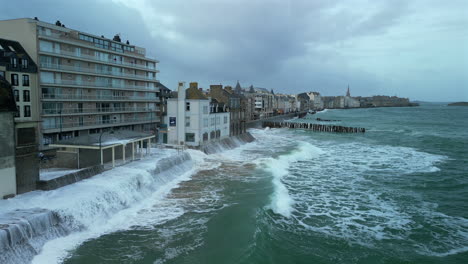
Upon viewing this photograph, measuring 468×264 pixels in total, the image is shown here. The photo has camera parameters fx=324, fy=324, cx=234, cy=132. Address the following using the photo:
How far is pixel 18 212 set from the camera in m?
18.6

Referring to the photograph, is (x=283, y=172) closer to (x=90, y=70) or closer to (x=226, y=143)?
(x=226, y=143)

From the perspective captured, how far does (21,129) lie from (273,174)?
78.9 ft

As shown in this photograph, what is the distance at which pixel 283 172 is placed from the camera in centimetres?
3822

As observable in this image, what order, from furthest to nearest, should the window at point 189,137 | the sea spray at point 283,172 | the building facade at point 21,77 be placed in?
the window at point 189,137 < the building facade at point 21,77 < the sea spray at point 283,172

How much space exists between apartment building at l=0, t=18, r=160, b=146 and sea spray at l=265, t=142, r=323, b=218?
2916 cm

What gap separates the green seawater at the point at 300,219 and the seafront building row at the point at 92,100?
29.3 feet

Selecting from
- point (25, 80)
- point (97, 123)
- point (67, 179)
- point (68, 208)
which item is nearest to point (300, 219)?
point (68, 208)

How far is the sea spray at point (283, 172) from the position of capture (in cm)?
2527

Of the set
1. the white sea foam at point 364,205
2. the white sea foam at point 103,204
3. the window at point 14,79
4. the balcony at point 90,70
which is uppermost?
the balcony at point 90,70

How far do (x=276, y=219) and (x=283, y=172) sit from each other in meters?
15.6

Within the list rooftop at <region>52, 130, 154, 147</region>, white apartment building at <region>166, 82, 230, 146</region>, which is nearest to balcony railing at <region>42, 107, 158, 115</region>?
white apartment building at <region>166, 82, 230, 146</region>

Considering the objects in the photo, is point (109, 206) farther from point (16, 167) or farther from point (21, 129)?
point (21, 129)

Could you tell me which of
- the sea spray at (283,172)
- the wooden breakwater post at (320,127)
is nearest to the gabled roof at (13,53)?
the sea spray at (283,172)

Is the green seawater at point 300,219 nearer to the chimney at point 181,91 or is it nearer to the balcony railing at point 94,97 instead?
the chimney at point 181,91
